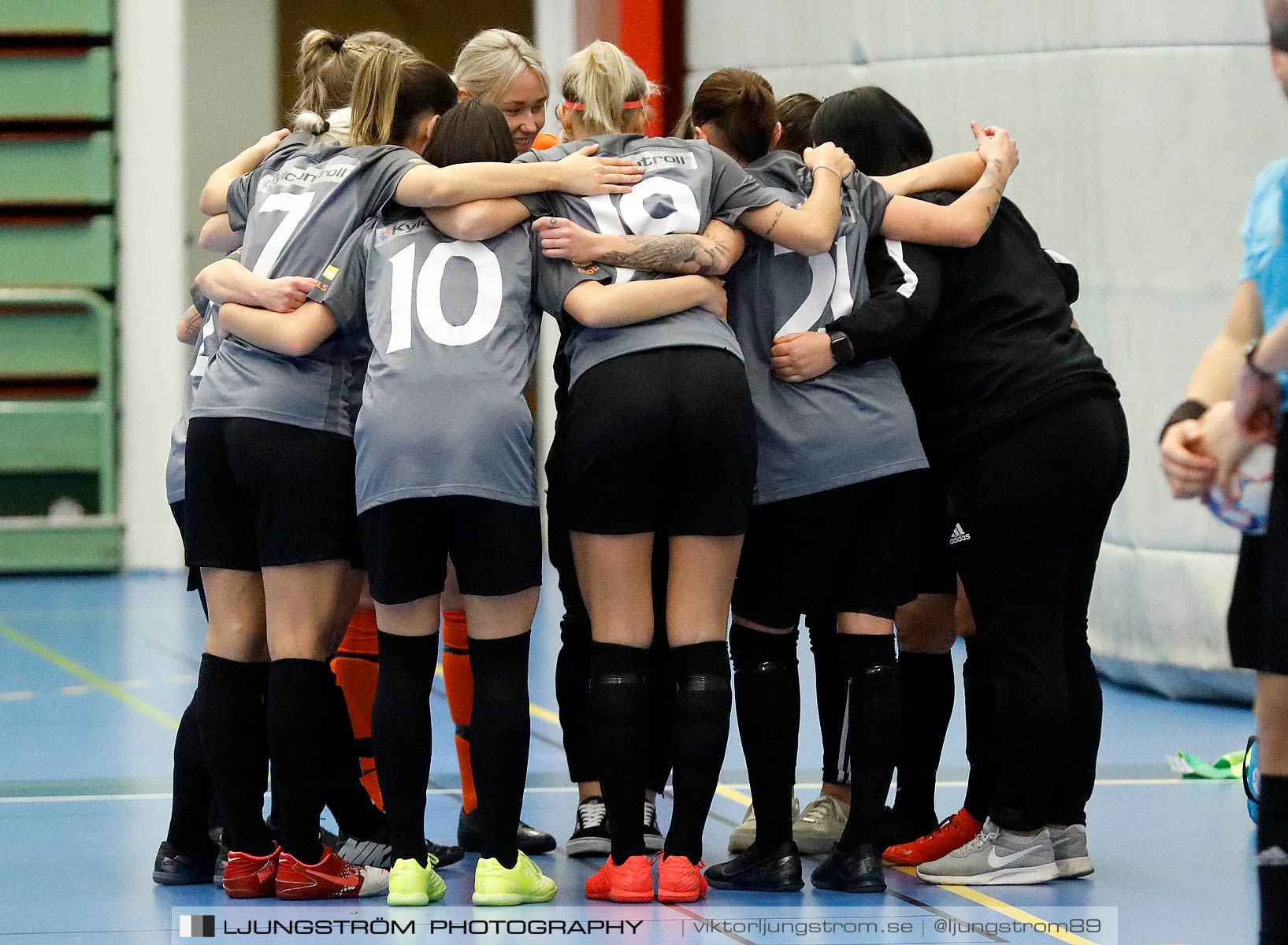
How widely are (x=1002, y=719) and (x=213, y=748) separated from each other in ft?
4.93

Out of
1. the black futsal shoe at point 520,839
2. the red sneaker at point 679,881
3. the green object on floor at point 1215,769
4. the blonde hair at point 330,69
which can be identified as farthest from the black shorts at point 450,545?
the green object on floor at point 1215,769

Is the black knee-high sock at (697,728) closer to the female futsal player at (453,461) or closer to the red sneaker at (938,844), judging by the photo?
the female futsal player at (453,461)

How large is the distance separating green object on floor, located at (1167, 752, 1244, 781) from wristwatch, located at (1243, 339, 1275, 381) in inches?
101

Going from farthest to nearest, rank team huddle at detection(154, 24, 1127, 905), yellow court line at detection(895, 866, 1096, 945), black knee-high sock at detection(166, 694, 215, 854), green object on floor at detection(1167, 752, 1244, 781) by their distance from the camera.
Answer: green object on floor at detection(1167, 752, 1244, 781) → black knee-high sock at detection(166, 694, 215, 854) → team huddle at detection(154, 24, 1127, 905) → yellow court line at detection(895, 866, 1096, 945)

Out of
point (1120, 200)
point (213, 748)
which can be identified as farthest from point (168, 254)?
point (213, 748)

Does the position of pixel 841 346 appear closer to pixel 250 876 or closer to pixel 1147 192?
pixel 250 876

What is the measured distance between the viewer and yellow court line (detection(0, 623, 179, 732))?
5371mm

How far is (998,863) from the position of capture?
340 cm

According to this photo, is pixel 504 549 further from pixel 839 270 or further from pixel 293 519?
pixel 839 270

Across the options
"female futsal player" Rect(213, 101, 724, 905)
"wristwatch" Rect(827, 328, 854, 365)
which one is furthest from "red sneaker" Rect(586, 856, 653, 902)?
"wristwatch" Rect(827, 328, 854, 365)

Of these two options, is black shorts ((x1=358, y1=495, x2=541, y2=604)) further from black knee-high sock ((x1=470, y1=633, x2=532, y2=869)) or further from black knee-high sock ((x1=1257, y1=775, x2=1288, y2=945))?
black knee-high sock ((x1=1257, y1=775, x2=1288, y2=945))

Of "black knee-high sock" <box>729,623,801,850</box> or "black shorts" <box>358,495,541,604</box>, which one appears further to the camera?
"black knee-high sock" <box>729,623,801,850</box>

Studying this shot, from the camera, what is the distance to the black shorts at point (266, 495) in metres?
3.13

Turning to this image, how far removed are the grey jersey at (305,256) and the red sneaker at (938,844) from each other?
Result: 1426mm
